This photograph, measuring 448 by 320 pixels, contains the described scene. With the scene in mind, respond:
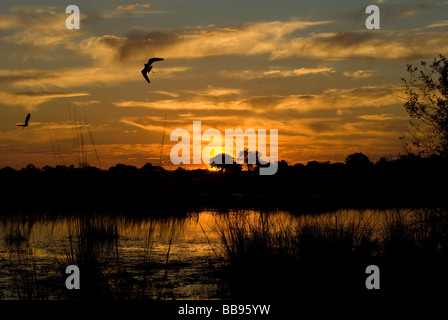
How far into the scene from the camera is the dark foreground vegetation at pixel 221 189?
764 inches

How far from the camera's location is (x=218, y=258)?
25.5ft

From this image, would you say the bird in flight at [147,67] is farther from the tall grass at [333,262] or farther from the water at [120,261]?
the tall grass at [333,262]

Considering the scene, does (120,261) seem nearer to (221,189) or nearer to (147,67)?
(147,67)

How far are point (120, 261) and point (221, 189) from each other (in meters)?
23.9

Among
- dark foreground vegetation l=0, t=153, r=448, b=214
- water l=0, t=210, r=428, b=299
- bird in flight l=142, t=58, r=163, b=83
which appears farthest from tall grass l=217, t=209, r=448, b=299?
dark foreground vegetation l=0, t=153, r=448, b=214

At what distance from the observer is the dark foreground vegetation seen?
19.4 metres

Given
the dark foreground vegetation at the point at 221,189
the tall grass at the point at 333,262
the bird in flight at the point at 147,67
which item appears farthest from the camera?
the dark foreground vegetation at the point at 221,189

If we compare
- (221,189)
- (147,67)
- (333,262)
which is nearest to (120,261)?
(147,67)

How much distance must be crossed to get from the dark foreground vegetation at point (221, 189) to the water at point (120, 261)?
5.45m

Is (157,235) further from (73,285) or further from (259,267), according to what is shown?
(73,285)

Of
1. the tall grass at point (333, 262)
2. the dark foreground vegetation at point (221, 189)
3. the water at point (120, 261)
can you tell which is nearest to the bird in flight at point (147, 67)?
the water at point (120, 261)

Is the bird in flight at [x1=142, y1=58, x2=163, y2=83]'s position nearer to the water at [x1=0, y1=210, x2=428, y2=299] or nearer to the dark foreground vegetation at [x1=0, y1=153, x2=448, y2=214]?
the water at [x1=0, y1=210, x2=428, y2=299]

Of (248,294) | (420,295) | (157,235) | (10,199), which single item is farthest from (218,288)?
(10,199)
